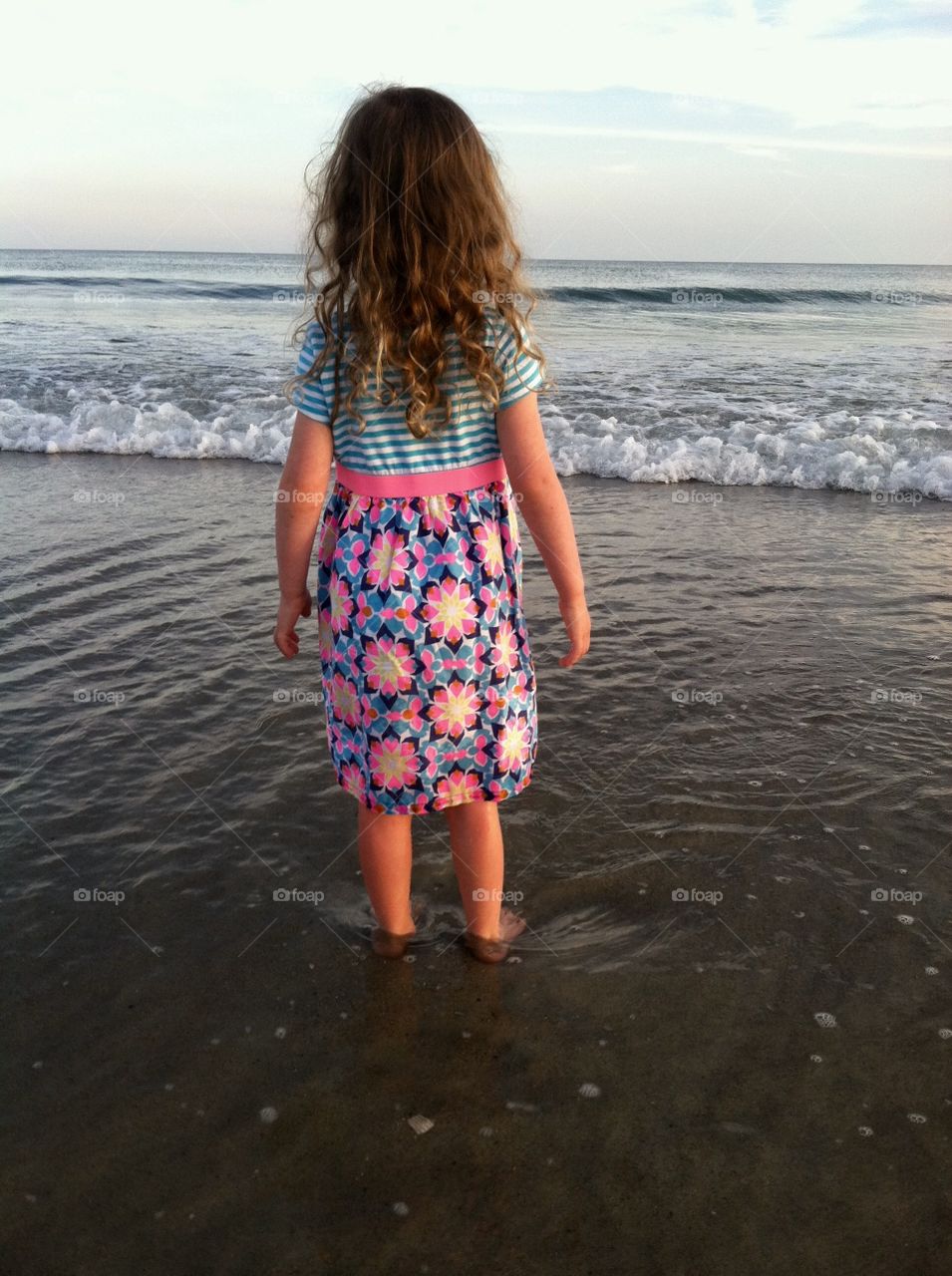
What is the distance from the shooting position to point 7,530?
6266mm

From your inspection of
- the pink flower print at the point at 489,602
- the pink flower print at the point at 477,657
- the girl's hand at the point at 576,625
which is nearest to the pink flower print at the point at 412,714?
the pink flower print at the point at 477,657

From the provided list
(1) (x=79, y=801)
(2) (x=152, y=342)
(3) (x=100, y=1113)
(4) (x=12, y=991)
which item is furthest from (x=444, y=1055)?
(2) (x=152, y=342)

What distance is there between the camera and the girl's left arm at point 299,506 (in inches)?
88.4

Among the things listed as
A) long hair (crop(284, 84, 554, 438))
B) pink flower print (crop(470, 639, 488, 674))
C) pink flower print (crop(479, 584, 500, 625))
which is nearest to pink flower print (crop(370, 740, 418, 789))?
pink flower print (crop(470, 639, 488, 674))

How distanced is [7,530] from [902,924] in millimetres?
5605

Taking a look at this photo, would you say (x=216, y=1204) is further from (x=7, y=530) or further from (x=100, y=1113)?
(x=7, y=530)

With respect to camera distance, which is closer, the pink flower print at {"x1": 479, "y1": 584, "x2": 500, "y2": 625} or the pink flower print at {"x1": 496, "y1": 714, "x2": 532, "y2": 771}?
the pink flower print at {"x1": 479, "y1": 584, "x2": 500, "y2": 625}

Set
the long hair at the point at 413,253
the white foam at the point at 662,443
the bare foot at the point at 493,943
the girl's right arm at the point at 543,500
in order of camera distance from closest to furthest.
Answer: the long hair at the point at 413,253, the girl's right arm at the point at 543,500, the bare foot at the point at 493,943, the white foam at the point at 662,443

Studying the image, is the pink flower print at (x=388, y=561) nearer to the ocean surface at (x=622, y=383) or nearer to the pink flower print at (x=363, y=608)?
the pink flower print at (x=363, y=608)

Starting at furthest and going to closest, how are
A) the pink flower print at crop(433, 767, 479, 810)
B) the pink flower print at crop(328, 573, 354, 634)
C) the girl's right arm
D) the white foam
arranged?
the white foam
the pink flower print at crop(433, 767, 479, 810)
the pink flower print at crop(328, 573, 354, 634)
the girl's right arm

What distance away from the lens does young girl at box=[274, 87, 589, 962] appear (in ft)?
6.93

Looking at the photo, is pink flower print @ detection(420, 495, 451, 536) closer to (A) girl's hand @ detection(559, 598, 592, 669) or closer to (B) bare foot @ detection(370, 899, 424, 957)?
(A) girl's hand @ detection(559, 598, 592, 669)

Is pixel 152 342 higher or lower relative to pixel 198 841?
higher

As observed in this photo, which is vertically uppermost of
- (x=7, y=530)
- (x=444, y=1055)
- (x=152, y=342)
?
(x=152, y=342)
